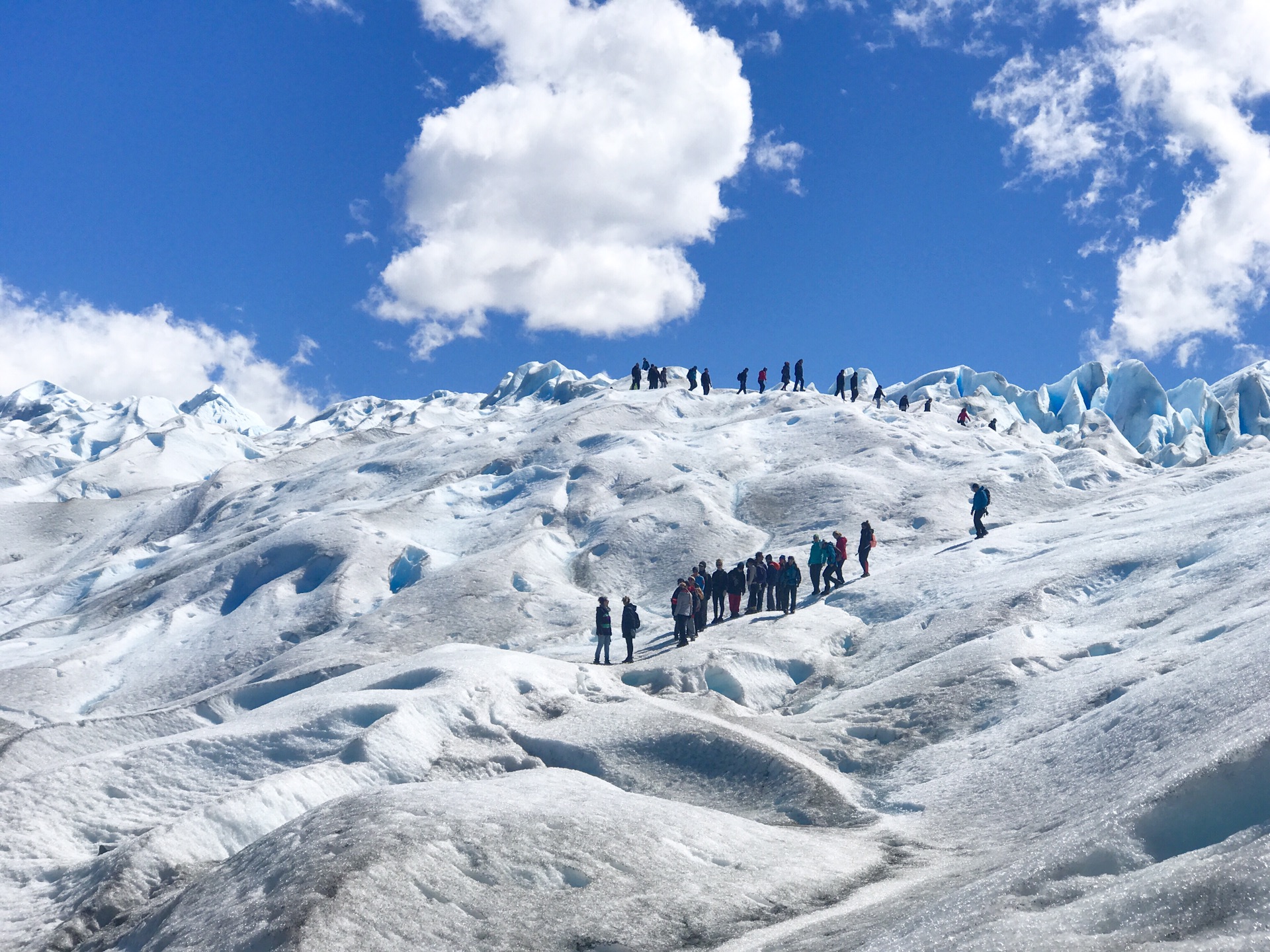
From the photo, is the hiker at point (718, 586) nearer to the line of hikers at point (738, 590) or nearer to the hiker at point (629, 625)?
the line of hikers at point (738, 590)

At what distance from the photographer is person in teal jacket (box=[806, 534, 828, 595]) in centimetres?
2595

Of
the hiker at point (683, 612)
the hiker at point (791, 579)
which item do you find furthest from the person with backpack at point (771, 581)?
the hiker at point (683, 612)

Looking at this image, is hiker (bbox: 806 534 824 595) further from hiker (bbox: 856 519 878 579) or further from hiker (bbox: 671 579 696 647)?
hiker (bbox: 671 579 696 647)

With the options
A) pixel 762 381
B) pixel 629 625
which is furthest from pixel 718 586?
pixel 762 381

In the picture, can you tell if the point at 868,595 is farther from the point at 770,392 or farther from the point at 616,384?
the point at 616,384

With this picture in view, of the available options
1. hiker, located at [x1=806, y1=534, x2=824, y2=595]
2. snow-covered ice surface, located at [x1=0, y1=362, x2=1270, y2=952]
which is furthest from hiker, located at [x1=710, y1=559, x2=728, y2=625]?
hiker, located at [x1=806, y1=534, x2=824, y2=595]

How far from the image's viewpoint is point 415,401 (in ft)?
439

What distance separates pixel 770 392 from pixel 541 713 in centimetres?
3900

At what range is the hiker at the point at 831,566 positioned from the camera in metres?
26.2

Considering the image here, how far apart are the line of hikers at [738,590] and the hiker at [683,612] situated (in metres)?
0.02

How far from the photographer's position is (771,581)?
25.0 metres

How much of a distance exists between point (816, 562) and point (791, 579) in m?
2.46

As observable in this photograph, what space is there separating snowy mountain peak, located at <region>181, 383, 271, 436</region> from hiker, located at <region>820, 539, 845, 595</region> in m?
140

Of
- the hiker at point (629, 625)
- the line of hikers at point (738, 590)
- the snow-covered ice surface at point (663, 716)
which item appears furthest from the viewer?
the line of hikers at point (738, 590)
